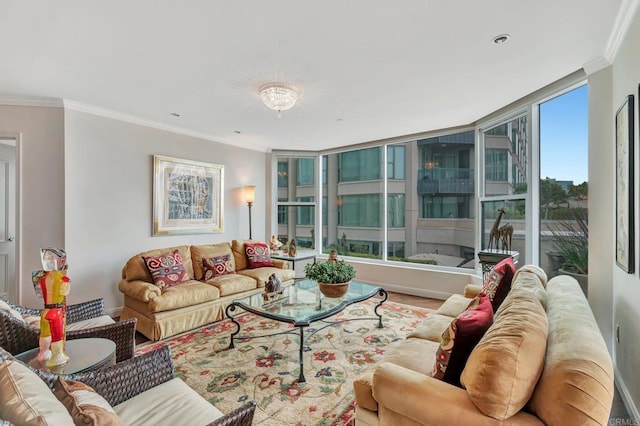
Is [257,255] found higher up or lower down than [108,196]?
lower down

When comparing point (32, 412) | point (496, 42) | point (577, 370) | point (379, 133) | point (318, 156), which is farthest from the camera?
point (318, 156)

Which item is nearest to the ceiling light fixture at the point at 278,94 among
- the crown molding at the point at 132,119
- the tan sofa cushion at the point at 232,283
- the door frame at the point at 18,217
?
the crown molding at the point at 132,119

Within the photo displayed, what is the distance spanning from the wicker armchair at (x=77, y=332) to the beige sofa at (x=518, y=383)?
160 centimetres

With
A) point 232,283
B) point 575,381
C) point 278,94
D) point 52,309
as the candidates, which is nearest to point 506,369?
point 575,381

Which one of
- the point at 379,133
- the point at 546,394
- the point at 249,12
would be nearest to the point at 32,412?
the point at 546,394

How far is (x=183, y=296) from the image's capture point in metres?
3.32

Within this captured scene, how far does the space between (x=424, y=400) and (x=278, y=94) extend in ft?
8.71

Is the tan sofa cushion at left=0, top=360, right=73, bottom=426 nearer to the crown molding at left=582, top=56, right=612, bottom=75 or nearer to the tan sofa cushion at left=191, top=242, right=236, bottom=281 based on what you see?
the tan sofa cushion at left=191, top=242, right=236, bottom=281

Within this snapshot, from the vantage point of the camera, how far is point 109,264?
381 cm

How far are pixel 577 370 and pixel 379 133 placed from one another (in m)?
4.29

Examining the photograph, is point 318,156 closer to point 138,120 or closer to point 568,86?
point 138,120

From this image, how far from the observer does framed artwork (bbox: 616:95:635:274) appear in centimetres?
196

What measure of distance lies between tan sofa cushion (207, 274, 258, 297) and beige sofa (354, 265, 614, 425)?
2.51 metres

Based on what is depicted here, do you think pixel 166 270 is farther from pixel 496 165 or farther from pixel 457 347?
pixel 496 165
